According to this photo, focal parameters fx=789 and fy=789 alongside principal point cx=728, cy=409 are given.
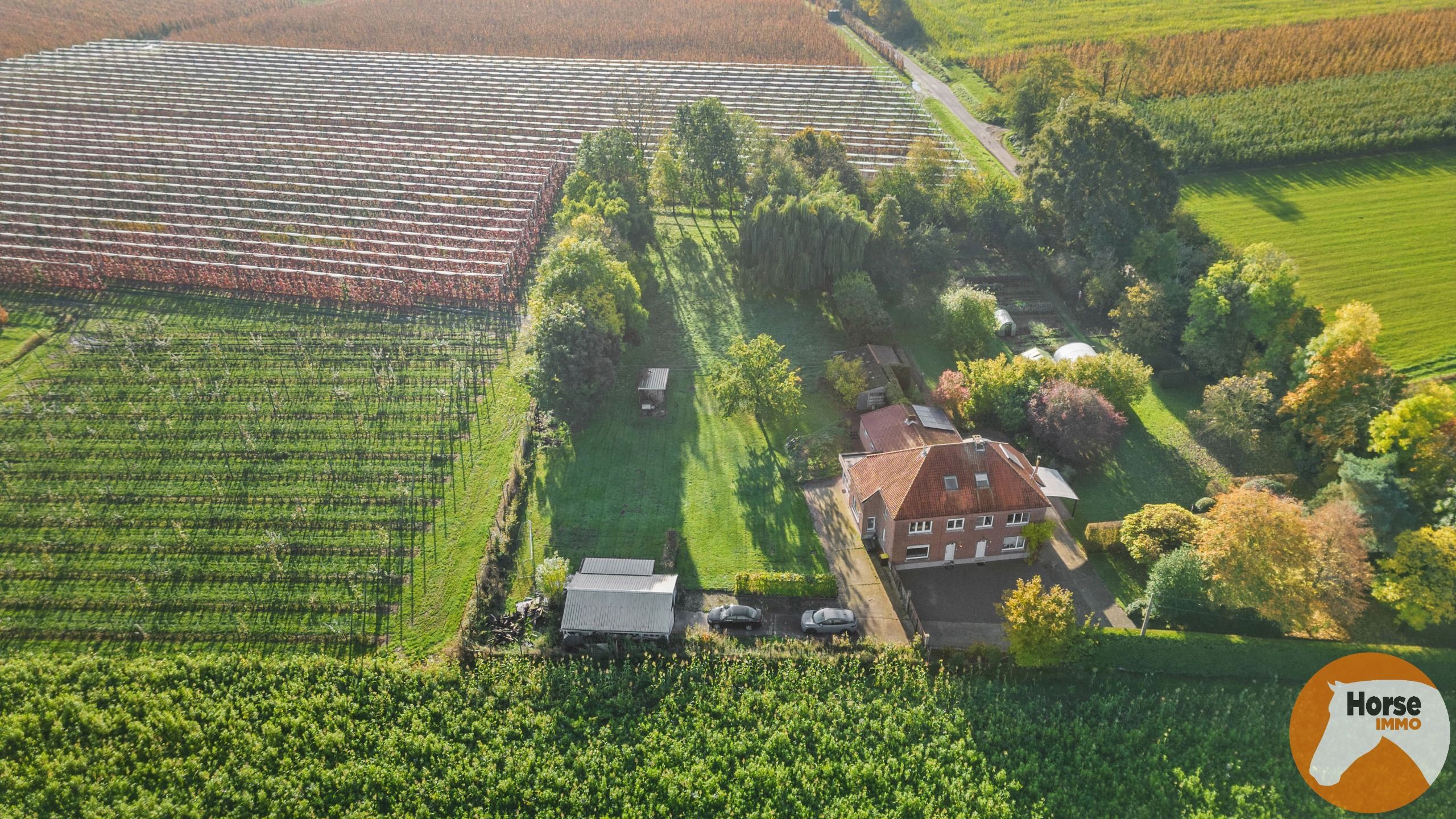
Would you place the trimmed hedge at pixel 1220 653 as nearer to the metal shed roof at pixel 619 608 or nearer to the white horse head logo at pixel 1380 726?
the white horse head logo at pixel 1380 726

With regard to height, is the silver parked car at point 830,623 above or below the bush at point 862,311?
below

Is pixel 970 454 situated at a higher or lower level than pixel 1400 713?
higher

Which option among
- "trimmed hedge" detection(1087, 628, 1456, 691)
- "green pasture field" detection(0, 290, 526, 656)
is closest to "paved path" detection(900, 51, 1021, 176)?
"trimmed hedge" detection(1087, 628, 1456, 691)

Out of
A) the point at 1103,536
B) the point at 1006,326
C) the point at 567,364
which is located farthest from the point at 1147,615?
the point at 567,364

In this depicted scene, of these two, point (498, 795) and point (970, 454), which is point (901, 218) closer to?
point (970, 454)

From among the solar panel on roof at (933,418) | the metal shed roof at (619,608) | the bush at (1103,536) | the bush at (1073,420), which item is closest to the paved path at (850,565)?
the solar panel on roof at (933,418)

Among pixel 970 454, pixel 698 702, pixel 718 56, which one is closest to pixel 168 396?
pixel 698 702
